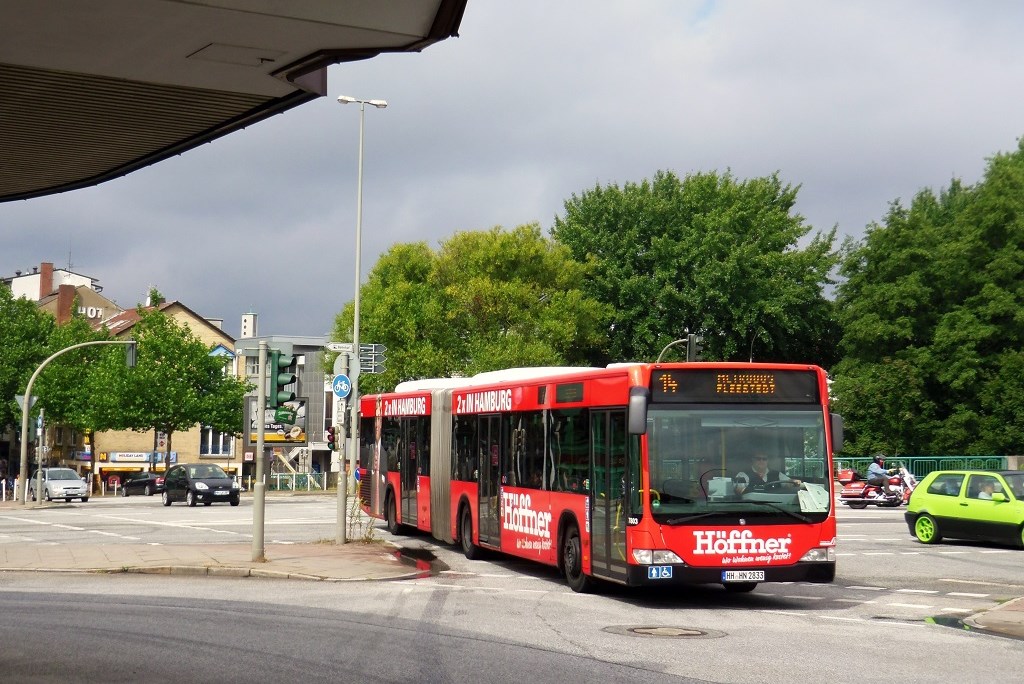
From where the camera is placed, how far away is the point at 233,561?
19.9 metres

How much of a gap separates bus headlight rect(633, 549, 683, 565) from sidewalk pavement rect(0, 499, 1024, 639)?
147 inches

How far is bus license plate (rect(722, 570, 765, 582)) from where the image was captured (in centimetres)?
1449

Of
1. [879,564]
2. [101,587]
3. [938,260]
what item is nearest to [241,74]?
[101,587]

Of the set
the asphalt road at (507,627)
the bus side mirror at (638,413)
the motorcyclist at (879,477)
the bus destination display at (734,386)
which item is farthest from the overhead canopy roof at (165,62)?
the motorcyclist at (879,477)

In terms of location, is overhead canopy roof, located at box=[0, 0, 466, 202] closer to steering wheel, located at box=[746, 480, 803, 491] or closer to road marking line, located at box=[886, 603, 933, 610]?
steering wheel, located at box=[746, 480, 803, 491]

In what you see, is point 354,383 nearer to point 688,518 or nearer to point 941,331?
point 688,518

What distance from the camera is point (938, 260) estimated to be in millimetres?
55688

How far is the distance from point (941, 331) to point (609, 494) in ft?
144

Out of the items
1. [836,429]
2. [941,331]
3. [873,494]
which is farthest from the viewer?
A: [941,331]

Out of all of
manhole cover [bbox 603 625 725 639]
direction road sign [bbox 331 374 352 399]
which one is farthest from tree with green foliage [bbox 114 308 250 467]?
manhole cover [bbox 603 625 725 639]

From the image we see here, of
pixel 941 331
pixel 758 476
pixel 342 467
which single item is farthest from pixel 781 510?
pixel 941 331

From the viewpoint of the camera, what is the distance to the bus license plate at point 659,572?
14344 millimetres

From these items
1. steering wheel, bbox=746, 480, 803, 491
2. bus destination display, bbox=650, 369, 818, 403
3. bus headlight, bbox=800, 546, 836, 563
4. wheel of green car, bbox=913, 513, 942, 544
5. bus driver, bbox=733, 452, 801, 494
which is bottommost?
wheel of green car, bbox=913, 513, 942, 544

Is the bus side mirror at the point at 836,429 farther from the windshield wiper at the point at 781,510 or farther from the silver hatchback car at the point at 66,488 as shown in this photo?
the silver hatchback car at the point at 66,488
